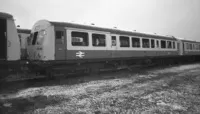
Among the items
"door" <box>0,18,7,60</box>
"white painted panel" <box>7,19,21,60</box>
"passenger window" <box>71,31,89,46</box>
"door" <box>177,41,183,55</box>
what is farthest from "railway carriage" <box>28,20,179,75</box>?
"door" <box>177,41,183,55</box>

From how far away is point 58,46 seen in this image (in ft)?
24.4

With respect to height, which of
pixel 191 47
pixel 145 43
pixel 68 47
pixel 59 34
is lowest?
pixel 68 47

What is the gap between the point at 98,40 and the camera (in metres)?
9.17

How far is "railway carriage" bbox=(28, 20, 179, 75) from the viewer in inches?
290

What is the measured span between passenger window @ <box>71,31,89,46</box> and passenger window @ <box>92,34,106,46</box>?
0.57 meters

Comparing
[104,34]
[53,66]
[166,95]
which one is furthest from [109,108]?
[104,34]

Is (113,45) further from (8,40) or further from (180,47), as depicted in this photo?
(180,47)

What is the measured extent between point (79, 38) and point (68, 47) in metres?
0.93

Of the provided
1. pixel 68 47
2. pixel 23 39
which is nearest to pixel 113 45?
pixel 68 47

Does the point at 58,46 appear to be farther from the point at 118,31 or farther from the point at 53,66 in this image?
the point at 118,31

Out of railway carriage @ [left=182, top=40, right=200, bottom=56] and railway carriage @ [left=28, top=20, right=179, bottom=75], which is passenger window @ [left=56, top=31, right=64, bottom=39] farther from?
railway carriage @ [left=182, top=40, right=200, bottom=56]

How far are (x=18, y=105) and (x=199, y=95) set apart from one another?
5656 millimetres

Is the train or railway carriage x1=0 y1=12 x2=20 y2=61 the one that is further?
the train

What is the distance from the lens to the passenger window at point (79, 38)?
8.03m
